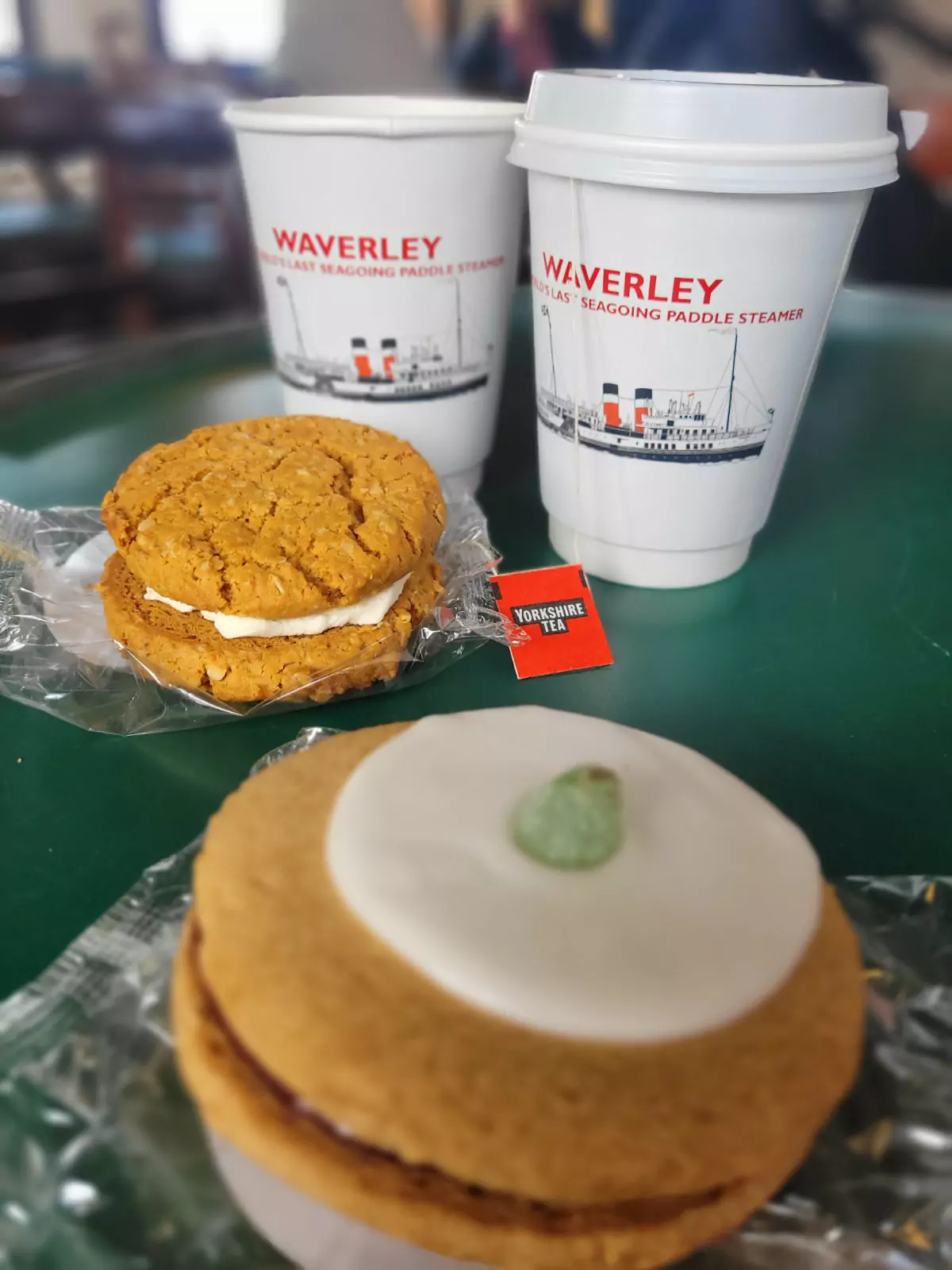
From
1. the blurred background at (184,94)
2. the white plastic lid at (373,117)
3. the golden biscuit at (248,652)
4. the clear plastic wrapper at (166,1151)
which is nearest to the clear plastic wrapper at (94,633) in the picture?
the golden biscuit at (248,652)

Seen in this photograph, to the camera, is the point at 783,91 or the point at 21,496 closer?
the point at 783,91

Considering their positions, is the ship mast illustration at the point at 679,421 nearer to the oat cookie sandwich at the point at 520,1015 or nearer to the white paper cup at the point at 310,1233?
the oat cookie sandwich at the point at 520,1015

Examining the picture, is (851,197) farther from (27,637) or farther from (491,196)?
(27,637)

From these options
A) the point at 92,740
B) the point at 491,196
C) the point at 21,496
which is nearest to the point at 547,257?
the point at 491,196

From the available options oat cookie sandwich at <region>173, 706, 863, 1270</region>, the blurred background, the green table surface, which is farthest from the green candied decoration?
the blurred background

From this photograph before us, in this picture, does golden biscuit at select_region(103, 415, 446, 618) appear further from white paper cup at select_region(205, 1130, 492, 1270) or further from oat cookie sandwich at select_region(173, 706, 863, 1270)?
white paper cup at select_region(205, 1130, 492, 1270)

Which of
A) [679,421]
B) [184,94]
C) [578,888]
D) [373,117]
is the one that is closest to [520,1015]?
[578,888]
